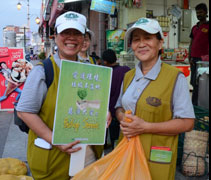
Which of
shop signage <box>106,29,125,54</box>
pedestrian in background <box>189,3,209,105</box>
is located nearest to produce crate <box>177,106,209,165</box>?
pedestrian in background <box>189,3,209,105</box>

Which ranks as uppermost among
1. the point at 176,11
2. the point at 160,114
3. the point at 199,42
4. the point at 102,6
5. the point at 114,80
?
the point at 176,11

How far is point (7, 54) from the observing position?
764 centimetres

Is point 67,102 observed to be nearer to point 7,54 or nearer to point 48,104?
point 48,104

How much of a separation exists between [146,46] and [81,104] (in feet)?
2.05

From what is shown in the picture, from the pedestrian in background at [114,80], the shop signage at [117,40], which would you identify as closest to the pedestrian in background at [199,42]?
the pedestrian in background at [114,80]

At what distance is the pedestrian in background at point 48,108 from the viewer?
5.30ft

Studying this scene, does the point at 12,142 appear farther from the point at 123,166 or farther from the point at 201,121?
the point at 123,166

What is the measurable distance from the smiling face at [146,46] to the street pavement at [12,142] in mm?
2498

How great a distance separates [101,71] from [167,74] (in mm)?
449

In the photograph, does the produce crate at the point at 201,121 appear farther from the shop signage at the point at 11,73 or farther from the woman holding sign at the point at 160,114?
the shop signage at the point at 11,73

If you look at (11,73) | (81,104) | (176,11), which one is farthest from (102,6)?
(81,104)

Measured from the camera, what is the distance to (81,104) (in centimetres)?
165

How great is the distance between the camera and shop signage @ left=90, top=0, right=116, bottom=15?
6996 millimetres

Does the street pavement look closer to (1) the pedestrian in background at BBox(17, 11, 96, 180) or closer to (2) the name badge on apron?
(2) the name badge on apron
